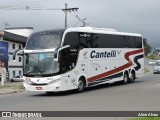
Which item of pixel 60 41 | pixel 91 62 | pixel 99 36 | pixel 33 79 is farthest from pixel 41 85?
pixel 99 36

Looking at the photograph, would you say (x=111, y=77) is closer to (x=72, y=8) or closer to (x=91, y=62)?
(x=91, y=62)

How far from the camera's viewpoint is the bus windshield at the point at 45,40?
22.6 meters

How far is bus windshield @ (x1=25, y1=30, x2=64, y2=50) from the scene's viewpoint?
74.1 ft

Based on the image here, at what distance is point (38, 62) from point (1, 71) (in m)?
10.3

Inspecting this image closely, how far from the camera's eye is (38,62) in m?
22.6

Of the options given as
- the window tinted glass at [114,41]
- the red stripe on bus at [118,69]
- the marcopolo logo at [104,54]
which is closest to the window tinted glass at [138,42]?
the window tinted glass at [114,41]

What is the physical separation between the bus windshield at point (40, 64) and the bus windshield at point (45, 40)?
0.48 m

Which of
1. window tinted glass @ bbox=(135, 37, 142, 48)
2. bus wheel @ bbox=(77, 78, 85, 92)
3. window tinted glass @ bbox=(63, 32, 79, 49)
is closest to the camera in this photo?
window tinted glass @ bbox=(63, 32, 79, 49)

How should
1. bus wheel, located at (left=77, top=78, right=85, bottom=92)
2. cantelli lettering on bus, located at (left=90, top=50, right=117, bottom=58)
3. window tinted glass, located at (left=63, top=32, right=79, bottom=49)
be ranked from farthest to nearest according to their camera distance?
cantelli lettering on bus, located at (left=90, top=50, right=117, bottom=58) → bus wheel, located at (left=77, top=78, right=85, bottom=92) → window tinted glass, located at (left=63, top=32, right=79, bottom=49)

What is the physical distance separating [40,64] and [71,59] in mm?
1798

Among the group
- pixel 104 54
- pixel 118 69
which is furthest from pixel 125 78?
pixel 104 54

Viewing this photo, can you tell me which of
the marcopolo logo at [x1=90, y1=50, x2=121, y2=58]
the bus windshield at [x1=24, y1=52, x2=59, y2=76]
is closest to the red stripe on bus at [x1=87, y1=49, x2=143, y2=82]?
the marcopolo logo at [x1=90, y1=50, x2=121, y2=58]

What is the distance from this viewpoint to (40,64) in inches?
886

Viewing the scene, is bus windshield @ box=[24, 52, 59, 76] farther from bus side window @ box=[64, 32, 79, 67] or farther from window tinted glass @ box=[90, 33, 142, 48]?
window tinted glass @ box=[90, 33, 142, 48]
